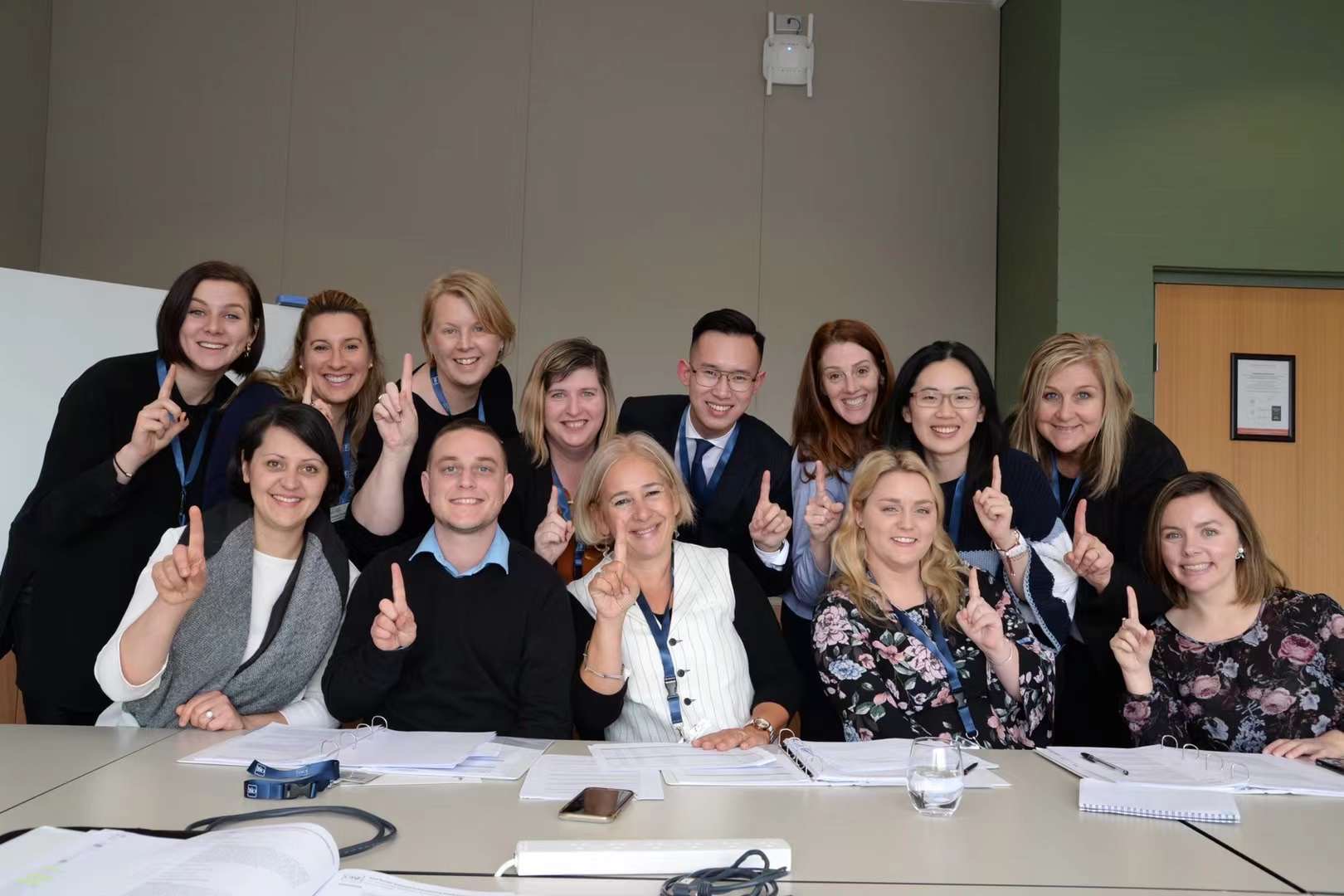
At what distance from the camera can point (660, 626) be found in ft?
8.59

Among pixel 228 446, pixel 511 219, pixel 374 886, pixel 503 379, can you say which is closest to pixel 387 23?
pixel 511 219

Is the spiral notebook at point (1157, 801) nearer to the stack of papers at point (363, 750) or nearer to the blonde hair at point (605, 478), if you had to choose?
the stack of papers at point (363, 750)

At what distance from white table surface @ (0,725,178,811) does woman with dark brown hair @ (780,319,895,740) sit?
165 centimetres

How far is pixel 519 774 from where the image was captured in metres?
1.84

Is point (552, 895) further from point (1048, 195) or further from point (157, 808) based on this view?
point (1048, 195)

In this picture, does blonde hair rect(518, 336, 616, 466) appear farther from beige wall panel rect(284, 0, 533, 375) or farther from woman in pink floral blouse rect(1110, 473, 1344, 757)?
beige wall panel rect(284, 0, 533, 375)

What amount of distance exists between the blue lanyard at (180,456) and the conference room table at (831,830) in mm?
1054

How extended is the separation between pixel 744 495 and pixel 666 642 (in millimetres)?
647

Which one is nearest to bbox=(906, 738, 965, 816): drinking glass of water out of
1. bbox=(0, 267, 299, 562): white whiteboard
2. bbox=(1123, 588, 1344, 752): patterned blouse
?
bbox=(1123, 588, 1344, 752): patterned blouse

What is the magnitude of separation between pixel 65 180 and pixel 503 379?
369cm

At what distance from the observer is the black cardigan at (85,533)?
106 inches

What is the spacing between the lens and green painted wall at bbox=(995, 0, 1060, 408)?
504cm

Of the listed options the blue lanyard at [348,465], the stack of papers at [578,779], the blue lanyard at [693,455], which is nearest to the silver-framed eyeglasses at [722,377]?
the blue lanyard at [693,455]

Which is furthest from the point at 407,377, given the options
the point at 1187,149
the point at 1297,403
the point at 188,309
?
the point at 1297,403
